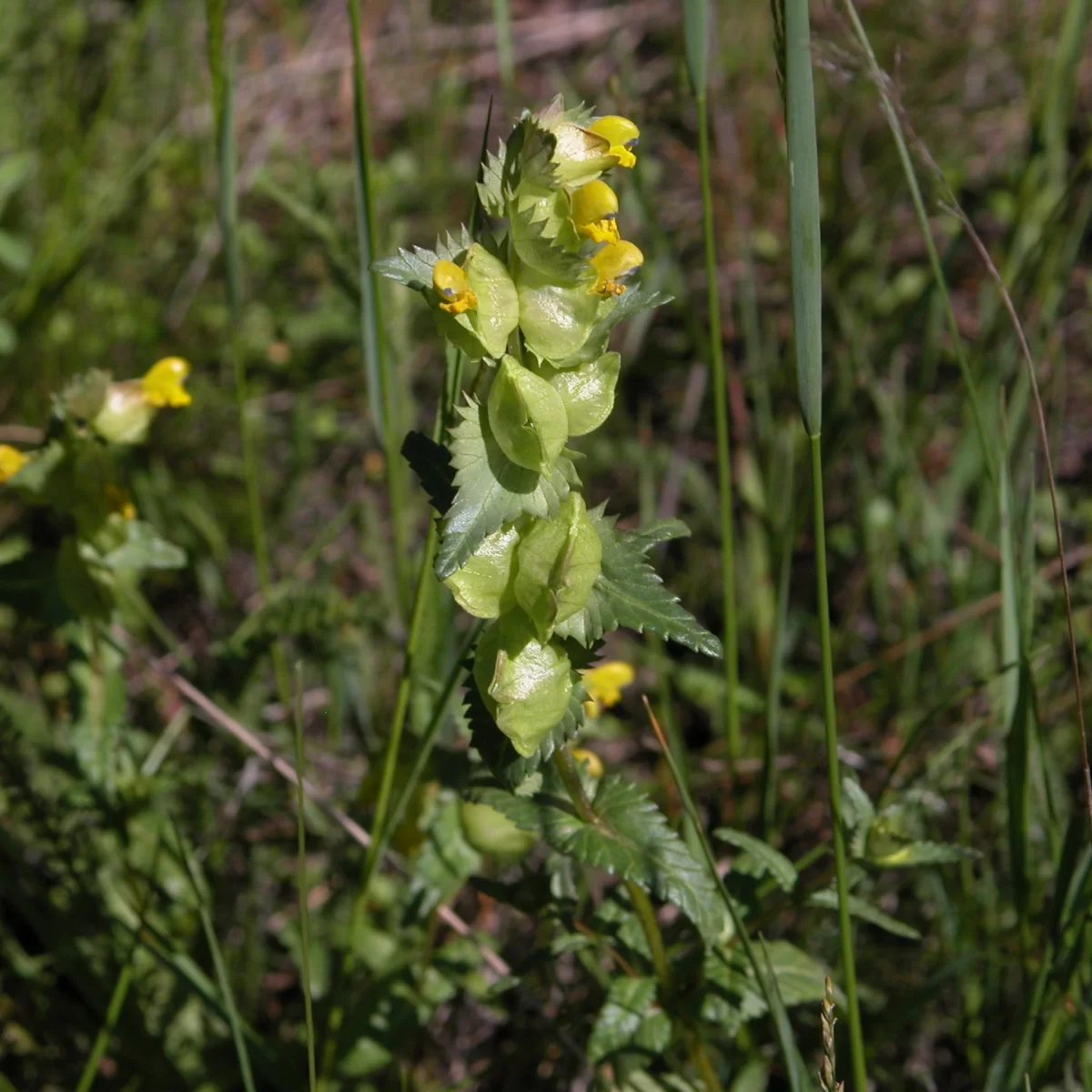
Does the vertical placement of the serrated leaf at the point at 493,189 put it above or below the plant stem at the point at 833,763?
above

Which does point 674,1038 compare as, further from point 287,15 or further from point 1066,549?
point 287,15

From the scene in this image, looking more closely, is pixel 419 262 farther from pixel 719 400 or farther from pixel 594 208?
pixel 719 400

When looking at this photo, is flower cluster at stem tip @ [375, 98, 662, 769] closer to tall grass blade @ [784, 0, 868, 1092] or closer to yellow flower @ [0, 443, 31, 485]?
tall grass blade @ [784, 0, 868, 1092]

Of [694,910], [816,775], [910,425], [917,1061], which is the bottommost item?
[917,1061]

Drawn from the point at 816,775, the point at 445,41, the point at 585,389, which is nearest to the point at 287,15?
the point at 445,41

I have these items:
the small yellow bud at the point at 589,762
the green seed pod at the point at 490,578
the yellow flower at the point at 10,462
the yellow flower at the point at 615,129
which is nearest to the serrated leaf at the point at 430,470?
the green seed pod at the point at 490,578

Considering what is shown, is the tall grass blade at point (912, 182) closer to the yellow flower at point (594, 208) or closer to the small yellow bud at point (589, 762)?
the yellow flower at point (594, 208)
